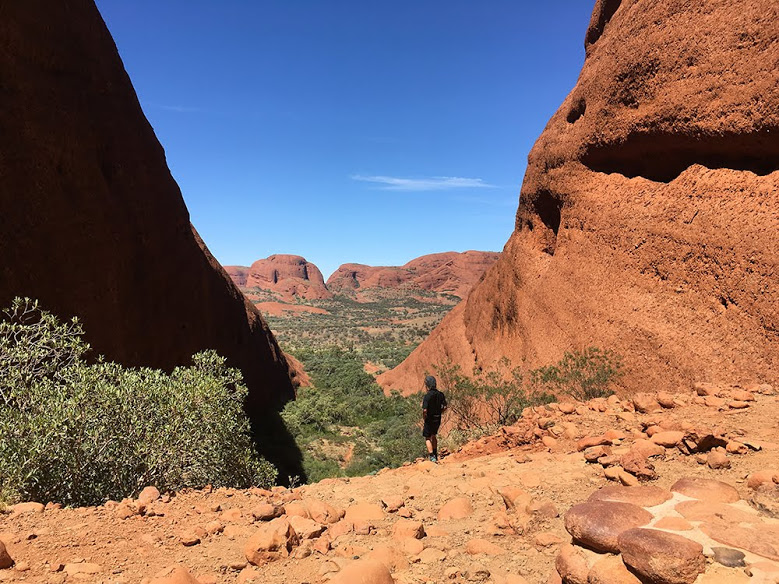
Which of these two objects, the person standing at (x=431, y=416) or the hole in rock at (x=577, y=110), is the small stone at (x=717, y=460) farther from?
the hole in rock at (x=577, y=110)

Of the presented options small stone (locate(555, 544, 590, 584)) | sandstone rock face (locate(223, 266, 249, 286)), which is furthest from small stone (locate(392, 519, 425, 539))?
sandstone rock face (locate(223, 266, 249, 286))

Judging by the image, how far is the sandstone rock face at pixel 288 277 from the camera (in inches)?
4456

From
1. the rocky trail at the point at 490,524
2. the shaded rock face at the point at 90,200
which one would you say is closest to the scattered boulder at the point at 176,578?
the rocky trail at the point at 490,524

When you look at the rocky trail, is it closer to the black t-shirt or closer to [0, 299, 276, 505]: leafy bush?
[0, 299, 276, 505]: leafy bush

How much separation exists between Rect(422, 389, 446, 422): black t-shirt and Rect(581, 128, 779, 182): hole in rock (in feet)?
26.5

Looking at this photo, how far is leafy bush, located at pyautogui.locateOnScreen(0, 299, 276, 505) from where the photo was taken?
482 cm

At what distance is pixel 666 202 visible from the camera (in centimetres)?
1035

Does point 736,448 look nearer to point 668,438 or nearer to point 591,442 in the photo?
point 668,438

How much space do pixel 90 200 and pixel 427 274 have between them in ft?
345

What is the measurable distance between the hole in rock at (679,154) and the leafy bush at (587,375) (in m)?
4.85

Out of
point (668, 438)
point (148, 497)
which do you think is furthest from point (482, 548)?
point (148, 497)

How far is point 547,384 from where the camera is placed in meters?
11.0

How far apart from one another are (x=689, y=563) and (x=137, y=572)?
3709mm

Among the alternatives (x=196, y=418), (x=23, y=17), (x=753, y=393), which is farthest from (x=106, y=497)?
(x=23, y=17)
